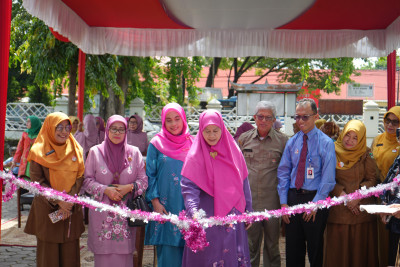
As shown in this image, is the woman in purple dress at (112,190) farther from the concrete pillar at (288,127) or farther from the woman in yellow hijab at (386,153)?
the concrete pillar at (288,127)

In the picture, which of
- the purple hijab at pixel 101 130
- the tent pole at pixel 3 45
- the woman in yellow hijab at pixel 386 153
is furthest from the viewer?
the purple hijab at pixel 101 130

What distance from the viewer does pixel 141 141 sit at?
7.79 metres

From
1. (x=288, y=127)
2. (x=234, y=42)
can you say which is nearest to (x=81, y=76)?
(x=234, y=42)

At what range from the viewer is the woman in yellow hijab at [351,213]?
4.26m

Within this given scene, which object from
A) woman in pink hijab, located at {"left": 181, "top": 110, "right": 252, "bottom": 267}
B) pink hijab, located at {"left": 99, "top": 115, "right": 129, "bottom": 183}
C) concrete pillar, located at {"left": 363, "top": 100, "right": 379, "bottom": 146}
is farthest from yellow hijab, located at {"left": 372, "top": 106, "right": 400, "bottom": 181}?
concrete pillar, located at {"left": 363, "top": 100, "right": 379, "bottom": 146}

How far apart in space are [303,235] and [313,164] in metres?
0.72

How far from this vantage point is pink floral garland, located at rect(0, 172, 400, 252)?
10.3 feet

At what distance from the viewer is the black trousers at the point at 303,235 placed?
4.07 m

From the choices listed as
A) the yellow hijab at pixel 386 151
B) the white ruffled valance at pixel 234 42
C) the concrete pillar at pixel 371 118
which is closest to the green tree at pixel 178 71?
the concrete pillar at pixel 371 118

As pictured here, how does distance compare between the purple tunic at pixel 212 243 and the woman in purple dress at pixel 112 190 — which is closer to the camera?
the purple tunic at pixel 212 243

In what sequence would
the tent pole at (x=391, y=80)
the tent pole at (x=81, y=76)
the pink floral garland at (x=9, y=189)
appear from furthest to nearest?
the tent pole at (x=81, y=76), the tent pole at (x=391, y=80), the pink floral garland at (x=9, y=189)

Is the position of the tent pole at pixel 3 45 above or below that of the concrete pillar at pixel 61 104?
below

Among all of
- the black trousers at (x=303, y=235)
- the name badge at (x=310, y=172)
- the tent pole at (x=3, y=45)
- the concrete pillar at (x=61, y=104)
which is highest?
the concrete pillar at (x=61, y=104)

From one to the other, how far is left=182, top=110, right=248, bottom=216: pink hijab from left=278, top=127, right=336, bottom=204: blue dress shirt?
81cm
